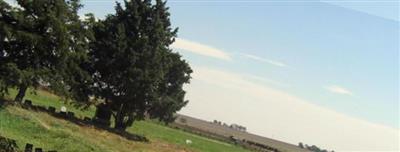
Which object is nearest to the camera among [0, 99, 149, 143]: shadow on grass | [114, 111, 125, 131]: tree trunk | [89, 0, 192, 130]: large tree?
[0, 99, 149, 143]: shadow on grass

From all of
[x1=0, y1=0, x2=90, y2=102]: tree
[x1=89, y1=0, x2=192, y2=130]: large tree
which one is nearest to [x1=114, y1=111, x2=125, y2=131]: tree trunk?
[x1=89, y1=0, x2=192, y2=130]: large tree

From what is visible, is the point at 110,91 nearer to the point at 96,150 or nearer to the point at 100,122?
the point at 100,122

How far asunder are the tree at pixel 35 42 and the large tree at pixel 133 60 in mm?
7860

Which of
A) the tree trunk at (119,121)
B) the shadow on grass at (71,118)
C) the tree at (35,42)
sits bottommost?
the shadow on grass at (71,118)

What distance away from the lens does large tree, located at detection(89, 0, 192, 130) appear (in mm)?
54750

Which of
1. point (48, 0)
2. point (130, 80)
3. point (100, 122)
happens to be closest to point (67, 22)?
point (48, 0)

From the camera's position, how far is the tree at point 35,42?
42344 millimetres

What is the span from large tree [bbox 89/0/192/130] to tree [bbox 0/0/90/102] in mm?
7860

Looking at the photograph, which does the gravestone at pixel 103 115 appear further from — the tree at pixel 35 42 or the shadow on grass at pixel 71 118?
the tree at pixel 35 42

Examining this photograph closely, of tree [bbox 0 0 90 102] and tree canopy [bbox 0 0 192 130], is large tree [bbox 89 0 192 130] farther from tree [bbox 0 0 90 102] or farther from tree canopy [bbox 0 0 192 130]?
tree [bbox 0 0 90 102]

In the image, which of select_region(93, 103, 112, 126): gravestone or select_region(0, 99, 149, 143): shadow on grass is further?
select_region(93, 103, 112, 126): gravestone

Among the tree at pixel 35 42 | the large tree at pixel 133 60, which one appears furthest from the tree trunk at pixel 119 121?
the tree at pixel 35 42

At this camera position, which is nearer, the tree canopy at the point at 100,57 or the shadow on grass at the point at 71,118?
the tree canopy at the point at 100,57

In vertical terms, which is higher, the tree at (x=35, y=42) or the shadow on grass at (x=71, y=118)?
the tree at (x=35, y=42)
